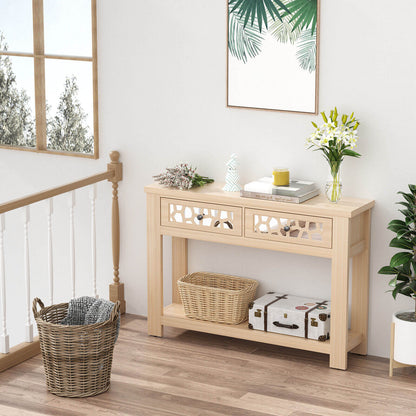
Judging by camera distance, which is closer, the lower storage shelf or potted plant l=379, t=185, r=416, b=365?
potted plant l=379, t=185, r=416, b=365

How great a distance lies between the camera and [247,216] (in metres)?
4.11

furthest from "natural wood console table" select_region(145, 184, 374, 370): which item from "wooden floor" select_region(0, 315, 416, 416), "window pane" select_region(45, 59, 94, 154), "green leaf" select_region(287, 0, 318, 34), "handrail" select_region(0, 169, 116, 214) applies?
"green leaf" select_region(287, 0, 318, 34)

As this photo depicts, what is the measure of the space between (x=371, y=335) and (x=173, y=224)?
1.12 metres

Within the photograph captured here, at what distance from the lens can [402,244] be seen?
3895 millimetres

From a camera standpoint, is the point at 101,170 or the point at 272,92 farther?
the point at 101,170

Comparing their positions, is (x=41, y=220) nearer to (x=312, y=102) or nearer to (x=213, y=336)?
(x=213, y=336)

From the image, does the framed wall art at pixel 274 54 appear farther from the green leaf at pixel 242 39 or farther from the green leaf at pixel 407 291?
the green leaf at pixel 407 291

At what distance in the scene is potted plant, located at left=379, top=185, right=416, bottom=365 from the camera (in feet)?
12.7

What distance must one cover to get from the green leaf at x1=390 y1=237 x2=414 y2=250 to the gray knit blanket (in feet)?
4.23

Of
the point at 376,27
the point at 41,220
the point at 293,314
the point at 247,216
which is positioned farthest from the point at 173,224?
the point at 376,27

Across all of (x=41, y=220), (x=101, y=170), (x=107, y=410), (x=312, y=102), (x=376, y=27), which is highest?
(x=376, y=27)

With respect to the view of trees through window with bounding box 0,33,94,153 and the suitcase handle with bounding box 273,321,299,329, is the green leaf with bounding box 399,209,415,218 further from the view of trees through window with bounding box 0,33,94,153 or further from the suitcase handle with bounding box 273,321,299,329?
the view of trees through window with bounding box 0,33,94,153

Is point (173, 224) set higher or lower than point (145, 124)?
lower

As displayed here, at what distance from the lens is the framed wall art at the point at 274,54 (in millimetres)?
4105
